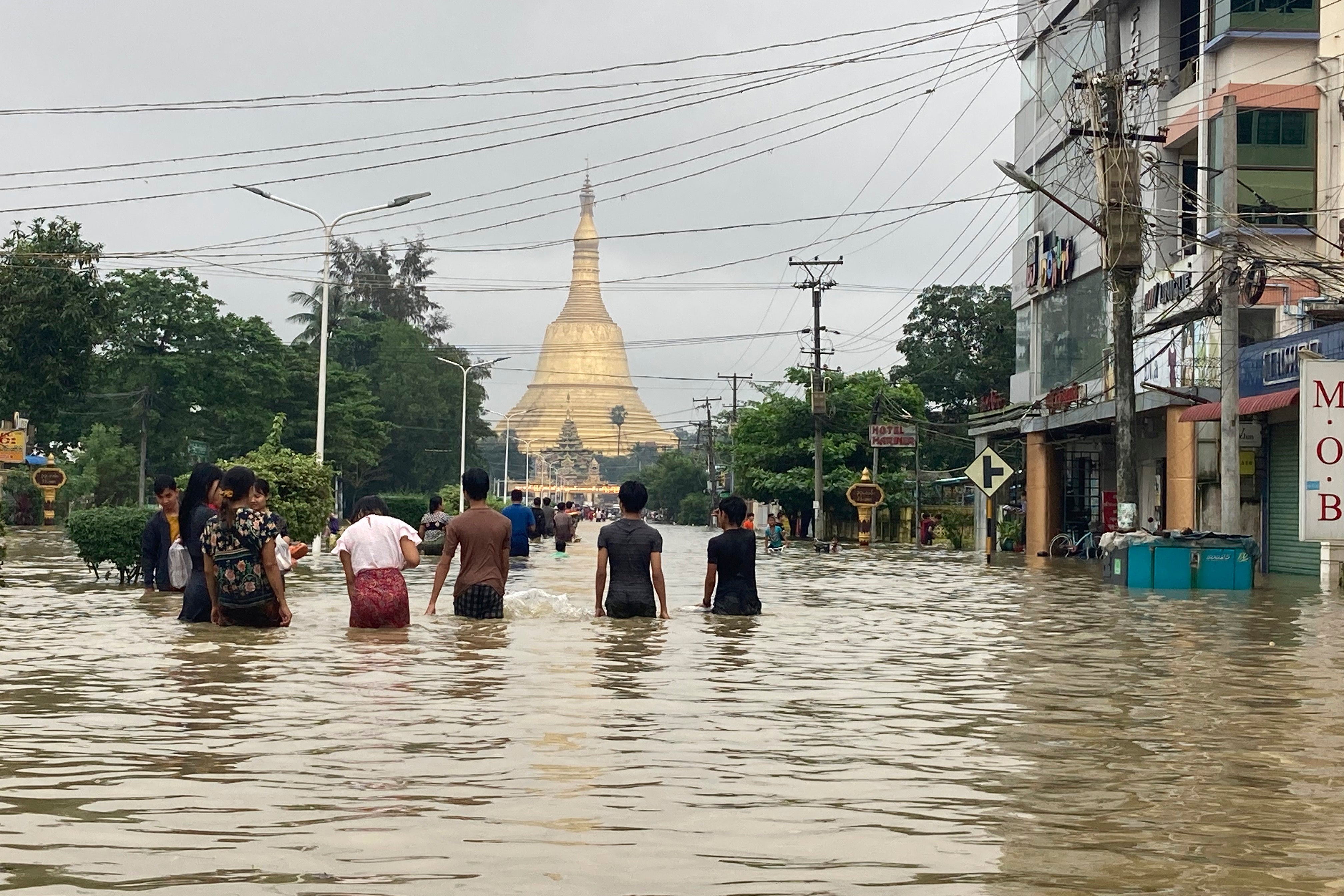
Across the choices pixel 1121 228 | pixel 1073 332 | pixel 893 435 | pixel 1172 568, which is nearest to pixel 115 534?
pixel 1172 568

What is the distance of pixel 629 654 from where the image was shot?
46.3 ft

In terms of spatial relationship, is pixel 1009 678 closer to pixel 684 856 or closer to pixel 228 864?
pixel 684 856

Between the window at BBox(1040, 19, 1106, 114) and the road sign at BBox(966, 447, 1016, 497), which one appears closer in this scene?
the road sign at BBox(966, 447, 1016, 497)

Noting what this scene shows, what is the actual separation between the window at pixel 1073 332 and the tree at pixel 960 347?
30.2m

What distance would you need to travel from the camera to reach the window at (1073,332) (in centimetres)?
4528

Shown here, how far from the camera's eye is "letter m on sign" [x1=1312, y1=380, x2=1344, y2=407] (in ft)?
86.3

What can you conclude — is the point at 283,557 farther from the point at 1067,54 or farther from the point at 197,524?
the point at 1067,54

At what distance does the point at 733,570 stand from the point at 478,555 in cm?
312

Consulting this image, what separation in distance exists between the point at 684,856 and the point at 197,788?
239 centimetres

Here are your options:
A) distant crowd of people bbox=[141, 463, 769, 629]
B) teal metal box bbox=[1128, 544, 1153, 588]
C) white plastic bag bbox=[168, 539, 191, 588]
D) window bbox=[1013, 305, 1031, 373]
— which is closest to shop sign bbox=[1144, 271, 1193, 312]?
teal metal box bbox=[1128, 544, 1153, 588]

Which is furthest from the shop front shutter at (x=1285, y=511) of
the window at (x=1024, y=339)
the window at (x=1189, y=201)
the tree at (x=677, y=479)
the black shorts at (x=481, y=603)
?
the tree at (x=677, y=479)

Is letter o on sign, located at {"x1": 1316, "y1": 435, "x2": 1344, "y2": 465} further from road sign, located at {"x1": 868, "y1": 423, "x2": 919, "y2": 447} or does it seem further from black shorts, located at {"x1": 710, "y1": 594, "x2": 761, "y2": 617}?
road sign, located at {"x1": 868, "y1": 423, "x2": 919, "y2": 447}

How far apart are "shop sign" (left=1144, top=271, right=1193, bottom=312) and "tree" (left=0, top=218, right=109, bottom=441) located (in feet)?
107

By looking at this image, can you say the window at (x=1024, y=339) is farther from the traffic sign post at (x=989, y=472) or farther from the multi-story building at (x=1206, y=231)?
the traffic sign post at (x=989, y=472)
